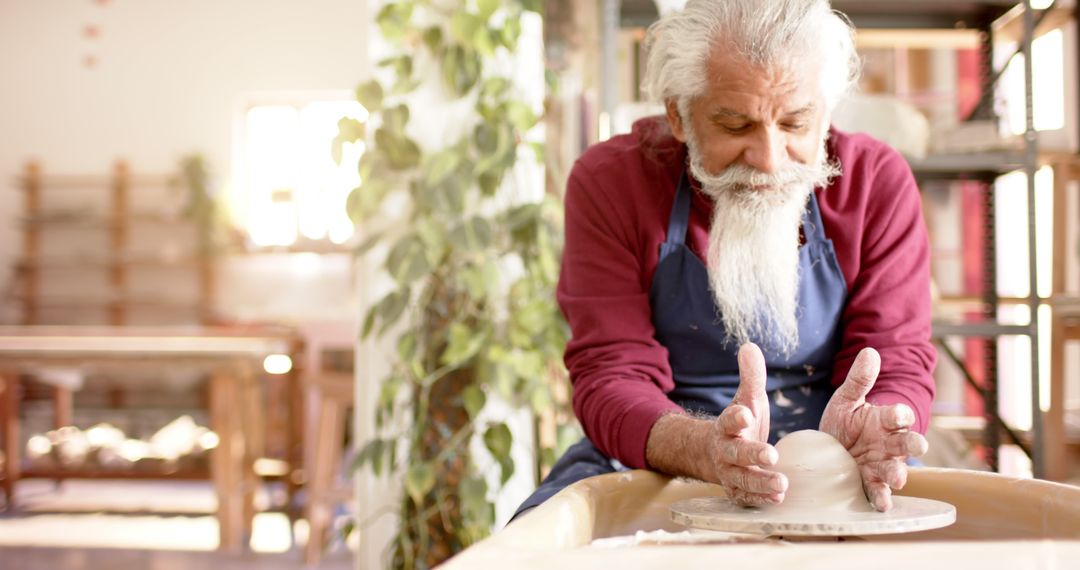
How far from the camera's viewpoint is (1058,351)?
288cm

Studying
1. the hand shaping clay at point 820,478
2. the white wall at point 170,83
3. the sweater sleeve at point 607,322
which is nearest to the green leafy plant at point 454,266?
the sweater sleeve at point 607,322

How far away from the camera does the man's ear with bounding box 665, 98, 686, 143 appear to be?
156cm

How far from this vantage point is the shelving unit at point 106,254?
815 centimetres

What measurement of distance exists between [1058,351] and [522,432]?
5.12ft

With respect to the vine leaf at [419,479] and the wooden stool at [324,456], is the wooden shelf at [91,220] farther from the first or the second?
the vine leaf at [419,479]

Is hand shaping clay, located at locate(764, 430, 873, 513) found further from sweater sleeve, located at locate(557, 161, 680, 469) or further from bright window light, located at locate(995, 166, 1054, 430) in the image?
bright window light, located at locate(995, 166, 1054, 430)

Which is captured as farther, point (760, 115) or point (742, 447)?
point (760, 115)

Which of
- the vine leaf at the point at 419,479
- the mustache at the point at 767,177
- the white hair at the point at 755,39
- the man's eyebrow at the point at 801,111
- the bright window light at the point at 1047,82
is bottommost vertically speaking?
the vine leaf at the point at 419,479

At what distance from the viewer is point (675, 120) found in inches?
61.9

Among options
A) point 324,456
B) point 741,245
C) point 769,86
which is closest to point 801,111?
point 769,86

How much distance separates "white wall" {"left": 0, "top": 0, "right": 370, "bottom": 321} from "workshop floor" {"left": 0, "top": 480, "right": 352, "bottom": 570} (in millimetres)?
2519

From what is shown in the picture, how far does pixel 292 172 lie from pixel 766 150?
734 cm

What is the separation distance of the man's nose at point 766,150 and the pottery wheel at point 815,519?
20.1 inches

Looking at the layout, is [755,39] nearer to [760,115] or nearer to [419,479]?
[760,115]
